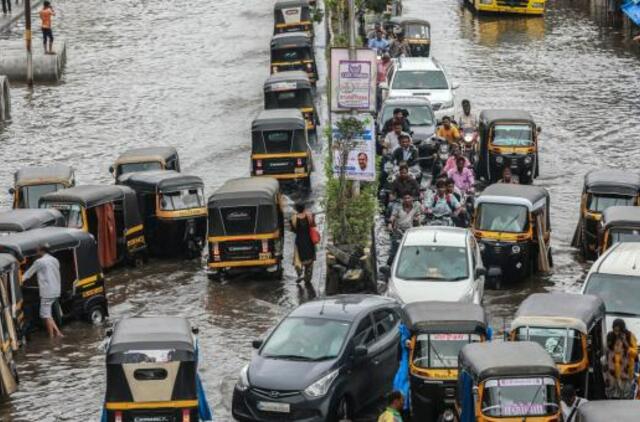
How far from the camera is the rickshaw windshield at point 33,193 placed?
118 ft

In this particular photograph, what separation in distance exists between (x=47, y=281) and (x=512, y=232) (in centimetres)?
903

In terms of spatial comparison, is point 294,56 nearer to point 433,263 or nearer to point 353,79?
point 353,79

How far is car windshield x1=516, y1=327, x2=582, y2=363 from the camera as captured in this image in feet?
75.4

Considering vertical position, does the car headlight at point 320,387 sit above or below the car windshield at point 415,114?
below

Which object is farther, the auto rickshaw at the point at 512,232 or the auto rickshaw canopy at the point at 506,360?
the auto rickshaw at the point at 512,232

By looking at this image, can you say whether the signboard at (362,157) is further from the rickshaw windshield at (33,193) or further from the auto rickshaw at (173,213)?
the rickshaw windshield at (33,193)

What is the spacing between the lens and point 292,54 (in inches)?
2114

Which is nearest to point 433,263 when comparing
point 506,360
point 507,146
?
point 506,360

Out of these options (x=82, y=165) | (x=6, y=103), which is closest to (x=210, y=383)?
(x=82, y=165)

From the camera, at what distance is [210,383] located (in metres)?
26.1

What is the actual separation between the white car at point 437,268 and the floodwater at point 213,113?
71.8 inches

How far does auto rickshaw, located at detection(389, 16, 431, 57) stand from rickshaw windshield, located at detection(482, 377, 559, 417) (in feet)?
122

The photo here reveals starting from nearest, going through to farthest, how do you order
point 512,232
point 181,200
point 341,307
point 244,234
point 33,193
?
point 341,307, point 512,232, point 244,234, point 181,200, point 33,193

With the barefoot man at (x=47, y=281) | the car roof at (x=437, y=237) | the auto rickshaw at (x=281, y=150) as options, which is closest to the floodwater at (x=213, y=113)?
the barefoot man at (x=47, y=281)
